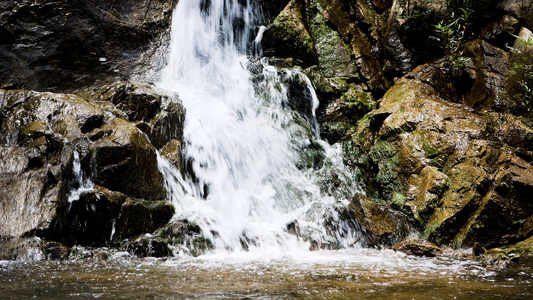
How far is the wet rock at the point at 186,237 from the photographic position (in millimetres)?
5242

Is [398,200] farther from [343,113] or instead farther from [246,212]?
[343,113]

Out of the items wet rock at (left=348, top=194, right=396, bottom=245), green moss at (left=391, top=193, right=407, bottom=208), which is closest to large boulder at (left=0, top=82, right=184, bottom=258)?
wet rock at (left=348, top=194, right=396, bottom=245)

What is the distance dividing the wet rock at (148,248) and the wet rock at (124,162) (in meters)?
1.08

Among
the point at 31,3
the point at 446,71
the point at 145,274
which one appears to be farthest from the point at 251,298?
the point at 31,3

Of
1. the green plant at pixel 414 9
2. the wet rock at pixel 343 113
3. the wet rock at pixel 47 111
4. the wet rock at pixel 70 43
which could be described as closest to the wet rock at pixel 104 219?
the wet rock at pixel 47 111

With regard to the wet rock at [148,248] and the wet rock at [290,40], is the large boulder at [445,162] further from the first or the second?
the wet rock at [148,248]

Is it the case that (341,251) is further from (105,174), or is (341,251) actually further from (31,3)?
(31,3)

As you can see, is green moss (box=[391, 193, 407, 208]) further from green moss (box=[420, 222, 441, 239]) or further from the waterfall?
the waterfall

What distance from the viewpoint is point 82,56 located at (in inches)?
374

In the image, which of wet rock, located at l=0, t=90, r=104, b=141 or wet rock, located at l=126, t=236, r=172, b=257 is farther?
wet rock, located at l=0, t=90, r=104, b=141

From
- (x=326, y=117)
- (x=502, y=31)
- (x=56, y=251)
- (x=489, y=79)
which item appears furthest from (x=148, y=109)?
(x=502, y=31)

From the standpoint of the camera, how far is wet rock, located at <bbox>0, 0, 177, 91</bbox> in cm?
894

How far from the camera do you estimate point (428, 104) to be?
8000 millimetres

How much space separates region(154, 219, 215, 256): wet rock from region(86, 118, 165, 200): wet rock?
868 mm
